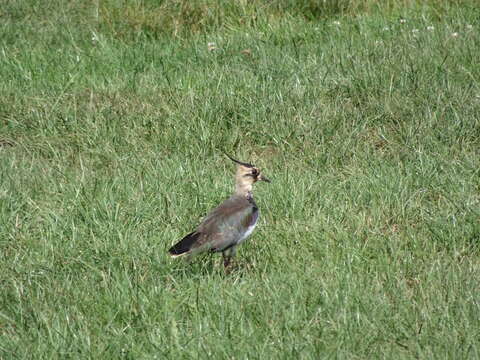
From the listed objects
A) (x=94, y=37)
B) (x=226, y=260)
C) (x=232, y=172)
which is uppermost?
(x=94, y=37)

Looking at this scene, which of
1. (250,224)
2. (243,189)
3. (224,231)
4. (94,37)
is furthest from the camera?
(94,37)

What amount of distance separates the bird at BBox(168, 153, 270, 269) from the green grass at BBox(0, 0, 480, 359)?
0.15 meters

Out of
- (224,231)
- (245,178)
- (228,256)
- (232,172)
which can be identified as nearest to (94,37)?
(232,172)

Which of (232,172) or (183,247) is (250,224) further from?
(232,172)

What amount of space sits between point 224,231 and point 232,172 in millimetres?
1619

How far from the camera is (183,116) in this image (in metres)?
7.39

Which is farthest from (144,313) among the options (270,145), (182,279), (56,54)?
(56,54)

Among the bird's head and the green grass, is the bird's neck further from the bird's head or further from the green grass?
the green grass

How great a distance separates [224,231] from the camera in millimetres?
5285

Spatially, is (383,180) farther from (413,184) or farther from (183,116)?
(183,116)

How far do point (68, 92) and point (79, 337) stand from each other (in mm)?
3852

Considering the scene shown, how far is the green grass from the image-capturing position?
461cm

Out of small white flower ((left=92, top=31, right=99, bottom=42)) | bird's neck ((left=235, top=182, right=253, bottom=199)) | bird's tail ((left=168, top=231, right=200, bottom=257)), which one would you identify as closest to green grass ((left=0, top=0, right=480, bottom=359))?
small white flower ((left=92, top=31, right=99, bottom=42))

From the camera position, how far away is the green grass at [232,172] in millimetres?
4609
